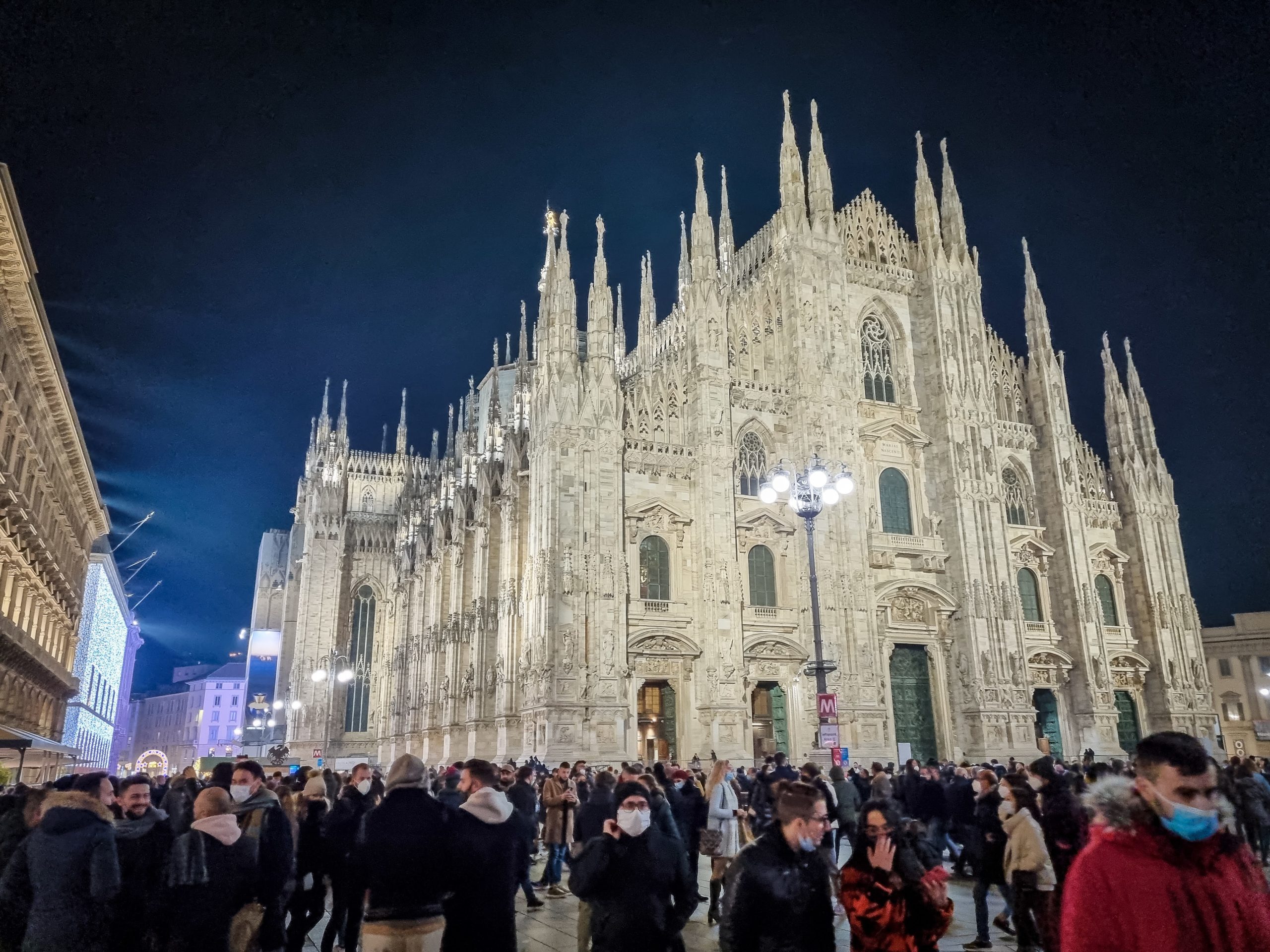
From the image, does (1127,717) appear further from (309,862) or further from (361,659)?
(361,659)

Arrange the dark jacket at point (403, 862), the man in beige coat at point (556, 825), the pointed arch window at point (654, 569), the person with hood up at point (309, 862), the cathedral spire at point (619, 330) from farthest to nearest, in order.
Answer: the cathedral spire at point (619, 330) → the pointed arch window at point (654, 569) → the man in beige coat at point (556, 825) → the person with hood up at point (309, 862) → the dark jacket at point (403, 862)

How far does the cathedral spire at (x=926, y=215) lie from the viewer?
4031cm

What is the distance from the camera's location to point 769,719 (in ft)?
108

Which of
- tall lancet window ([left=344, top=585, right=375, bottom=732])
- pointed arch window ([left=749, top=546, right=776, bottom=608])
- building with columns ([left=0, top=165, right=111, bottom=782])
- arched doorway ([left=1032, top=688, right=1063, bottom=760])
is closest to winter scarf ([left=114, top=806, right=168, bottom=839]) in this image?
building with columns ([left=0, top=165, right=111, bottom=782])

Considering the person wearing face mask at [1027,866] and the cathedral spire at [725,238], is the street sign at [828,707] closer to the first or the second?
the person wearing face mask at [1027,866]

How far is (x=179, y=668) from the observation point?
143 meters

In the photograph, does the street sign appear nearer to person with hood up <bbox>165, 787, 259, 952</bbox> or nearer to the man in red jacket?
person with hood up <bbox>165, 787, 259, 952</bbox>

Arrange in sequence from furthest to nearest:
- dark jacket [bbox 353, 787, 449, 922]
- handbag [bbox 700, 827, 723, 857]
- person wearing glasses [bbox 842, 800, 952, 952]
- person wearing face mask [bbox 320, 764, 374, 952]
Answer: handbag [bbox 700, 827, 723, 857] < person wearing face mask [bbox 320, 764, 374, 952] < dark jacket [bbox 353, 787, 449, 922] < person wearing glasses [bbox 842, 800, 952, 952]

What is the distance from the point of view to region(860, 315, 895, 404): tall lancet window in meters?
38.6

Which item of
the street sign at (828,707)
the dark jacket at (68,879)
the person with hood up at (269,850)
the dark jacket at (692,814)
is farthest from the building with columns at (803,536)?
the dark jacket at (68,879)

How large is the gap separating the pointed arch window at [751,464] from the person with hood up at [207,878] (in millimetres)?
29424

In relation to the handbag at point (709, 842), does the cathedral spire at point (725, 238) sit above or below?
above

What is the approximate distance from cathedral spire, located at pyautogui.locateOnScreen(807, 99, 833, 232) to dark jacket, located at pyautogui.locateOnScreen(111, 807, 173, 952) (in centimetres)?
3600

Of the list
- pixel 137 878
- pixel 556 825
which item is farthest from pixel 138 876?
pixel 556 825
